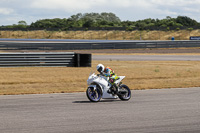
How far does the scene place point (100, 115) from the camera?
899 cm

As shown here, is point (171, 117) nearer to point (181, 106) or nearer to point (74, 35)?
point (181, 106)

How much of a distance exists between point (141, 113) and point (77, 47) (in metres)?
36.5

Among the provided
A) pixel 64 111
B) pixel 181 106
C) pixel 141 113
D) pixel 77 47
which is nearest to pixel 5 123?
pixel 64 111

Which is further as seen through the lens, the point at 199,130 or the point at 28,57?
the point at 28,57

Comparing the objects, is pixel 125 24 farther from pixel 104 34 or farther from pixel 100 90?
pixel 100 90

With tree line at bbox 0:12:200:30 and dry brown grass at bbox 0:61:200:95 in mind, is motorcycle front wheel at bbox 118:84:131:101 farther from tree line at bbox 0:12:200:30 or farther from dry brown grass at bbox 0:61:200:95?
tree line at bbox 0:12:200:30

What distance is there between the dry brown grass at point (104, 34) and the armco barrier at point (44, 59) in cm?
5954

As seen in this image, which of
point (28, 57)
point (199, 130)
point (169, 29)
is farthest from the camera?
point (169, 29)

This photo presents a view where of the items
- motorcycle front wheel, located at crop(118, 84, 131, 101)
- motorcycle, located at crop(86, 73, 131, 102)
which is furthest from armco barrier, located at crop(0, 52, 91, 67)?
motorcycle, located at crop(86, 73, 131, 102)

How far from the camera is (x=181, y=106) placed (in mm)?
10438

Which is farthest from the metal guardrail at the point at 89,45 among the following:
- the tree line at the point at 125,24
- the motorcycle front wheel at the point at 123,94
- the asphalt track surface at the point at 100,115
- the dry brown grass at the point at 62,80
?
the tree line at the point at 125,24

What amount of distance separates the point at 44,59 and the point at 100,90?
44.4 feet

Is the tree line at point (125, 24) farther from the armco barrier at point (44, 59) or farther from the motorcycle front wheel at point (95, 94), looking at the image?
the motorcycle front wheel at point (95, 94)

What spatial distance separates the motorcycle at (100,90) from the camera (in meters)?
11.4
